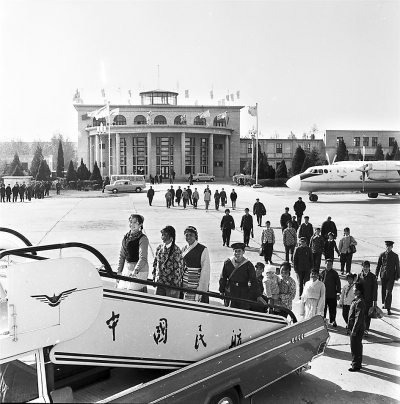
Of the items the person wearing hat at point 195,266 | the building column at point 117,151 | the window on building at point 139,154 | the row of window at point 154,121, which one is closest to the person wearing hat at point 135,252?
the person wearing hat at point 195,266

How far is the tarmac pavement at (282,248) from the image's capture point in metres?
5.50

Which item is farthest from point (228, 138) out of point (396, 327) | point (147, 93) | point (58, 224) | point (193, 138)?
point (396, 327)

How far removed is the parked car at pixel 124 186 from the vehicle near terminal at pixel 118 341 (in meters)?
37.7

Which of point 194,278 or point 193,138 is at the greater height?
point 193,138

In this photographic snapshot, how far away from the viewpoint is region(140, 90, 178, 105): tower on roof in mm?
73312

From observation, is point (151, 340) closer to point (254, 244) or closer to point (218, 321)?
point (218, 321)

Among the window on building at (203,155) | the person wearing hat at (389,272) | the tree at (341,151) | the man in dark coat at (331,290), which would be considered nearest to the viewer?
the man in dark coat at (331,290)

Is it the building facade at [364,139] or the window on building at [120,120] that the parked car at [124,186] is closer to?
the window on building at [120,120]

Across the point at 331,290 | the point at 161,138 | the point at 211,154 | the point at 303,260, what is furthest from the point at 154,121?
the point at 331,290

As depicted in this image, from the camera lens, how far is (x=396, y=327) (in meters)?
7.78

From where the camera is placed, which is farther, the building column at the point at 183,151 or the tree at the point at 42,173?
the building column at the point at 183,151

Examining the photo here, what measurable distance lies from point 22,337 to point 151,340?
125cm

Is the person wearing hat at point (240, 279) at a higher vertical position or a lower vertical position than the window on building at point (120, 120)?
lower

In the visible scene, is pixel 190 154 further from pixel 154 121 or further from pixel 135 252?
pixel 135 252
